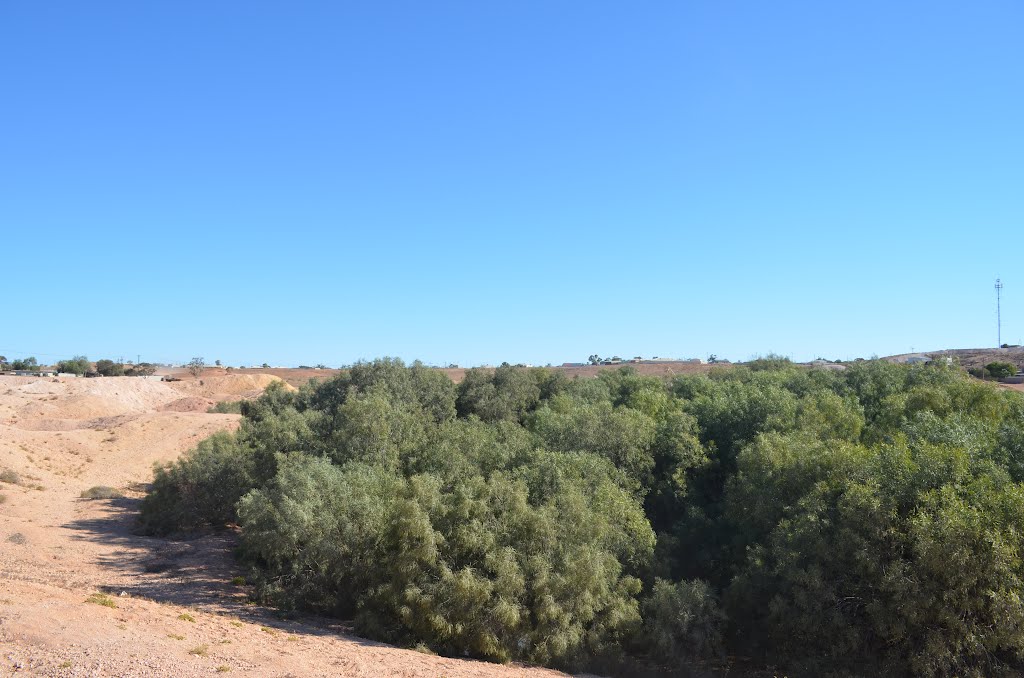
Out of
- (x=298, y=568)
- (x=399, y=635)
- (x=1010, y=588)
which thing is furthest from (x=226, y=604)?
(x=1010, y=588)

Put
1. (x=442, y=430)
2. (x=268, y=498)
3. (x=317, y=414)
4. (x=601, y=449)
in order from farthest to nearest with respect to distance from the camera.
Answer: (x=317, y=414) < (x=442, y=430) < (x=601, y=449) < (x=268, y=498)

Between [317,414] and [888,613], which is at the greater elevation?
[317,414]

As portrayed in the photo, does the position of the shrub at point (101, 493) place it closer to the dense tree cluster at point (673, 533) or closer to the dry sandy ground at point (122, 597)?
the dry sandy ground at point (122, 597)

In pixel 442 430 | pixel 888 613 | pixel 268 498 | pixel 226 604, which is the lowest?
pixel 226 604

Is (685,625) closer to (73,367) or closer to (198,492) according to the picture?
(198,492)

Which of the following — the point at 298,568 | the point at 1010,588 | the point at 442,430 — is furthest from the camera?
the point at 442,430

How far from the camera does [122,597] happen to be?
1942cm

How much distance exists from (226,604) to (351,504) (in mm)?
4962

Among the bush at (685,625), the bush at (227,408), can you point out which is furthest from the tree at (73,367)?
the bush at (685,625)

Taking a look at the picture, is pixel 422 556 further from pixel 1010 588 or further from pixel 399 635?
pixel 1010 588

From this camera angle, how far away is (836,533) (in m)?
16.4

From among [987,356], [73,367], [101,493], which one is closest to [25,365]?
[73,367]

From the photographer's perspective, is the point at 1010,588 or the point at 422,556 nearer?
the point at 1010,588

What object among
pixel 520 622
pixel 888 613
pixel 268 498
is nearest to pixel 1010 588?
pixel 888 613
